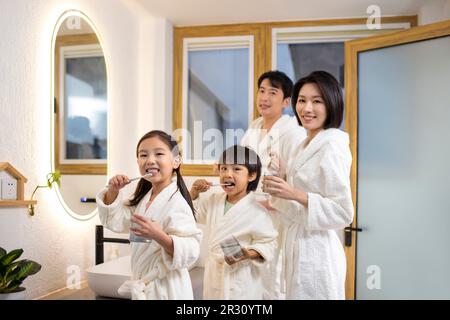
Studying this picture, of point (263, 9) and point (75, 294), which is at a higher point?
point (263, 9)

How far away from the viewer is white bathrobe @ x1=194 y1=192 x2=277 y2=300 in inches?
29.3

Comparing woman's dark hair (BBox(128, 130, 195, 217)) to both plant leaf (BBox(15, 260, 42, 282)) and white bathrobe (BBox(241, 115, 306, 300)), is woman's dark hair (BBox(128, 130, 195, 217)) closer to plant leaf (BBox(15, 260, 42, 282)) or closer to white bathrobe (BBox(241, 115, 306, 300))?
white bathrobe (BBox(241, 115, 306, 300))

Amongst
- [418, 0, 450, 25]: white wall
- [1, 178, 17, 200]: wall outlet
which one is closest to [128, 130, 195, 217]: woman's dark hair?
[1, 178, 17, 200]: wall outlet

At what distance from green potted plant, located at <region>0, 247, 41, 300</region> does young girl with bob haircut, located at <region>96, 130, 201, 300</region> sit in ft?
1.19

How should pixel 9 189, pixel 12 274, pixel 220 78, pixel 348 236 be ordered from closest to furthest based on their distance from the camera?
pixel 12 274 → pixel 9 189 → pixel 348 236 → pixel 220 78

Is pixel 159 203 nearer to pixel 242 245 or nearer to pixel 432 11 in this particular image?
pixel 242 245

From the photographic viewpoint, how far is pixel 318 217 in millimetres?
692

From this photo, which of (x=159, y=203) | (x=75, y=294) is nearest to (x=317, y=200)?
(x=159, y=203)

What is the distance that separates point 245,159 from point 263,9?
96 centimetres

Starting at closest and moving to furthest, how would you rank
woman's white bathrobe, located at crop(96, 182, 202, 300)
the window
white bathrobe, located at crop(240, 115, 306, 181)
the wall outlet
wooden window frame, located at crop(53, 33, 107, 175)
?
woman's white bathrobe, located at crop(96, 182, 202, 300)
white bathrobe, located at crop(240, 115, 306, 181)
the wall outlet
wooden window frame, located at crop(53, 33, 107, 175)
the window

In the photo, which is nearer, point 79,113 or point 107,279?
point 107,279

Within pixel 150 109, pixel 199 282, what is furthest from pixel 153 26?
pixel 199 282

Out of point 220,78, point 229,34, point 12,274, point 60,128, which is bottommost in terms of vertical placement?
point 12,274
